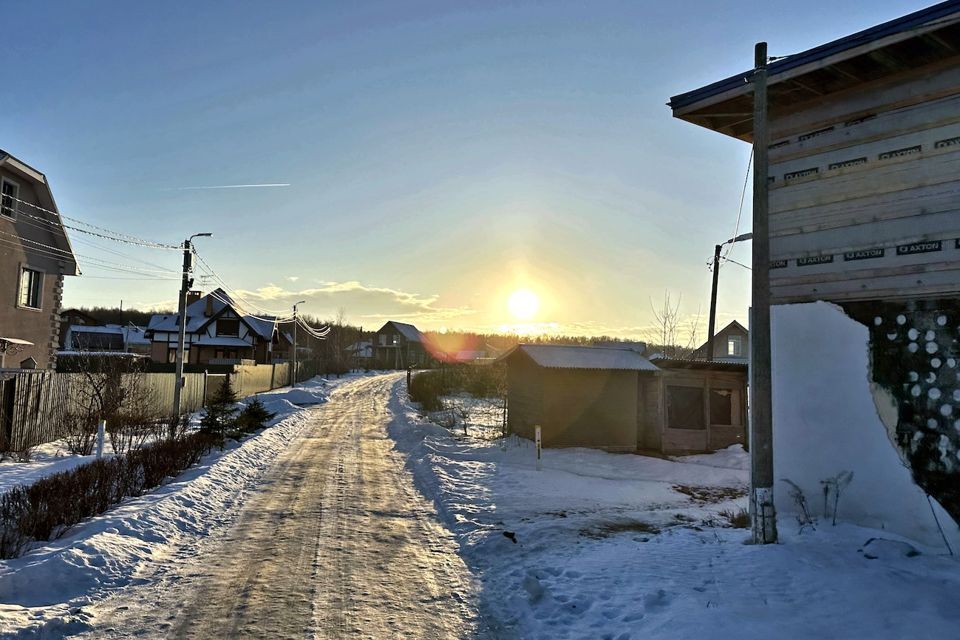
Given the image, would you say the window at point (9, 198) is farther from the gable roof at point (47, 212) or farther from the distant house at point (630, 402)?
the distant house at point (630, 402)

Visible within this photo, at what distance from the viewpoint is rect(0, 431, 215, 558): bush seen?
7172 mm

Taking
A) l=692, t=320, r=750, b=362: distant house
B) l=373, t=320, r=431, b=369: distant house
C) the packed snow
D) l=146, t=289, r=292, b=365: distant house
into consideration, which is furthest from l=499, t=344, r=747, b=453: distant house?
l=373, t=320, r=431, b=369: distant house

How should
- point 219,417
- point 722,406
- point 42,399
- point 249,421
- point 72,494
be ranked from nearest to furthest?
point 72,494 → point 42,399 → point 219,417 → point 249,421 → point 722,406

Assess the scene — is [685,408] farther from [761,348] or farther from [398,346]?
[398,346]

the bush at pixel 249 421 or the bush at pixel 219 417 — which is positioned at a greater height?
the bush at pixel 219 417

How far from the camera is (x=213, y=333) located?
60125mm

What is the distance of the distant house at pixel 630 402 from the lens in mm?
19109

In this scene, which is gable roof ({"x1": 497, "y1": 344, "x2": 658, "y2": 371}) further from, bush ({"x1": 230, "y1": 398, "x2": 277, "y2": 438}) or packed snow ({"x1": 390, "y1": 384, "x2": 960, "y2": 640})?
bush ({"x1": 230, "y1": 398, "x2": 277, "y2": 438})

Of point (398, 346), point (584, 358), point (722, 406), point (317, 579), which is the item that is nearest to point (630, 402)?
point (584, 358)

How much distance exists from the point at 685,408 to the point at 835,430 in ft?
39.3

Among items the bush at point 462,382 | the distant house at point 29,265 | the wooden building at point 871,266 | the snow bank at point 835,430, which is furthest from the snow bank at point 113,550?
the bush at point 462,382

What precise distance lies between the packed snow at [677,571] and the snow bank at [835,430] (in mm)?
404

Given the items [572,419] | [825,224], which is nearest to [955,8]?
[825,224]

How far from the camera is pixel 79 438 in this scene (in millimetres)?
14352
